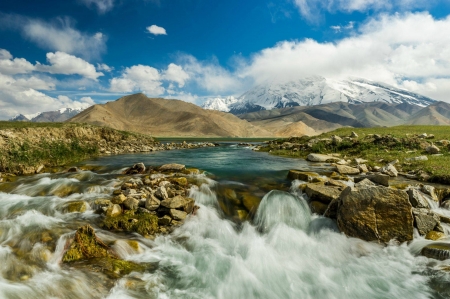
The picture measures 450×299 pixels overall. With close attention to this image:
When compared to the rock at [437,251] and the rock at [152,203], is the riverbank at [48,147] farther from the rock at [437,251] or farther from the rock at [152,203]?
the rock at [437,251]

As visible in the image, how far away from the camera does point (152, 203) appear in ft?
44.6

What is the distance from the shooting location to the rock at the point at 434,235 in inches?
448

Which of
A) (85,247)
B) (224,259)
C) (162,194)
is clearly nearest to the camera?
(85,247)

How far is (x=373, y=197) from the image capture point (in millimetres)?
11719

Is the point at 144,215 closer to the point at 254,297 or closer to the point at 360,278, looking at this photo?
the point at 254,297

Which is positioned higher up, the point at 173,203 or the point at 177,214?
the point at 173,203

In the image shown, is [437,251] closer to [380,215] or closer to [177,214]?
[380,215]

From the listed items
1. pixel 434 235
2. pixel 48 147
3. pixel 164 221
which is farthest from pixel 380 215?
pixel 48 147

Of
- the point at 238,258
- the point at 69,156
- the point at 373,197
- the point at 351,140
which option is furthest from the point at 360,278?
the point at 69,156

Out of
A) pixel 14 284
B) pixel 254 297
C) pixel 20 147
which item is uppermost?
pixel 20 147

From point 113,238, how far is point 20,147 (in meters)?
21.9

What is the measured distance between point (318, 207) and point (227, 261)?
6356 millimetres

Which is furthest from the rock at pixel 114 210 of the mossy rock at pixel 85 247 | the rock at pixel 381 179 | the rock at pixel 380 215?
the rock at pixel 381 179

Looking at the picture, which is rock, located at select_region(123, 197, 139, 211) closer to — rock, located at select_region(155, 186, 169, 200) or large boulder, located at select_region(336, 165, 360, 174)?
rock, located at select_region(155, 186, 169, 200)
